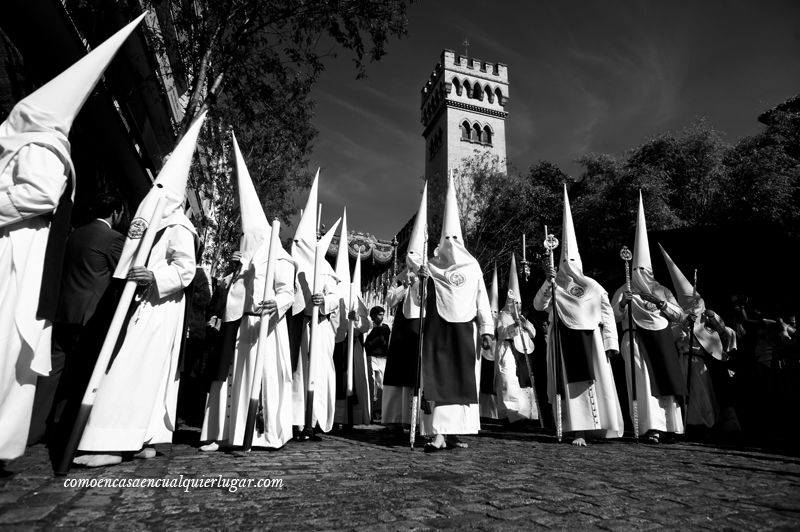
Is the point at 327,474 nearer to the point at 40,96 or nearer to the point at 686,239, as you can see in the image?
the point at 40,96

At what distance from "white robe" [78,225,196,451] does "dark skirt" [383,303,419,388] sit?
2676 millimetres

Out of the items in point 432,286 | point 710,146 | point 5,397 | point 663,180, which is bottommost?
point 5,397

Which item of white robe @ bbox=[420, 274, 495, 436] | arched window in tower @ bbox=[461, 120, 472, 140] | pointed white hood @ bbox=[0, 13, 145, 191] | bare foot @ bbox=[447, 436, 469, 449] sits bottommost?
bare foot @ bbox=[447, 436, 469, 449]

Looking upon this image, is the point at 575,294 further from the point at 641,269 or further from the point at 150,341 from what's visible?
the point at 150,341

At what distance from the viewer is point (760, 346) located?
7.52 m

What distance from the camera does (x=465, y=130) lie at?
145ft

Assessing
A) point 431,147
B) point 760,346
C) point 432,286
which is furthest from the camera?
point 431,147

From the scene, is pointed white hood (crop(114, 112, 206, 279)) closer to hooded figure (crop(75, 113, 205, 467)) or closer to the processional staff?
hooded figure (crop(75, 113, 205, 467))

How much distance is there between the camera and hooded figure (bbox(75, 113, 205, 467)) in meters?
3.28

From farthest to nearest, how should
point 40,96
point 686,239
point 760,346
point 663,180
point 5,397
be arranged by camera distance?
point 663,180 < point 686,239 < point 760,346 < point 40,96 < point 5,397

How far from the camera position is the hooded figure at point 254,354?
4293 mm

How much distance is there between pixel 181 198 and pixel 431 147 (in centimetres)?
4585

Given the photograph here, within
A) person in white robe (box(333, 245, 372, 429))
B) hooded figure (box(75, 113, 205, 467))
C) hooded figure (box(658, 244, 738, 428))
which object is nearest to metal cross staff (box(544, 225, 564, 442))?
hooded figure (box(658, 244, 738, 428))

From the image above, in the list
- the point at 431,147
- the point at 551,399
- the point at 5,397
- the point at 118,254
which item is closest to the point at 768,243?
the point at 551,399
